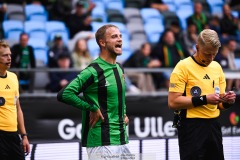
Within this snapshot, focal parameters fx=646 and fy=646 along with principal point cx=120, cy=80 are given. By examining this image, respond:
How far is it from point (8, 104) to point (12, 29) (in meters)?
6.05

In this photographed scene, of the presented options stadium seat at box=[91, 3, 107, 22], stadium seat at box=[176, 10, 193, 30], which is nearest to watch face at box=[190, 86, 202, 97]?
stadium seat at box=[91, 3, 107, 22]

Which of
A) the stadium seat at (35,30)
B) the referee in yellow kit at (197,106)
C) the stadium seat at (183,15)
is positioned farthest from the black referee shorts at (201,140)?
the stadium seat at (183,15)

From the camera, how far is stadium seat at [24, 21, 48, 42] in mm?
14133

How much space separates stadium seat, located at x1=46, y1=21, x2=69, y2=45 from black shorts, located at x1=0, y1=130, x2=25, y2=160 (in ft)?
20.0

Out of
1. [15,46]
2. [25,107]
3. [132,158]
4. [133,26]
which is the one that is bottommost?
[132,158]

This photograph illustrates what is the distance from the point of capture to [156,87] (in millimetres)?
11766

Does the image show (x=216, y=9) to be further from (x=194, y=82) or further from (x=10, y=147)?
(x=194, y=82)

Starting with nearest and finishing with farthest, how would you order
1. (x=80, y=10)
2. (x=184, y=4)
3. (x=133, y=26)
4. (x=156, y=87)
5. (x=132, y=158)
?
(x=132, y=158), (x=156, y=87), (x=80, y=10), (x=133, y=26), (x=184, y=4)

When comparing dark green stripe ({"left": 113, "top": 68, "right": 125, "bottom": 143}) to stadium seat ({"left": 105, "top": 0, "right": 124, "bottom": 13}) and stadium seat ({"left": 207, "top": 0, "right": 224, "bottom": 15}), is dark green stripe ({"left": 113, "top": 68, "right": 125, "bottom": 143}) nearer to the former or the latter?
stadium seat ({"left": 105, "top": 0, "right": 124, "bottom": 13})

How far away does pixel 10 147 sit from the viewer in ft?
26.8

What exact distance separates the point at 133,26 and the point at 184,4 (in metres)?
2.33

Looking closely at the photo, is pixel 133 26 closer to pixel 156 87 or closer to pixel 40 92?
pixel 156 87

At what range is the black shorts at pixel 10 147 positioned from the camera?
8.10 m

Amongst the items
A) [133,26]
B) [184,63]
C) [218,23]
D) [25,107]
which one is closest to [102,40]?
[184,63]
